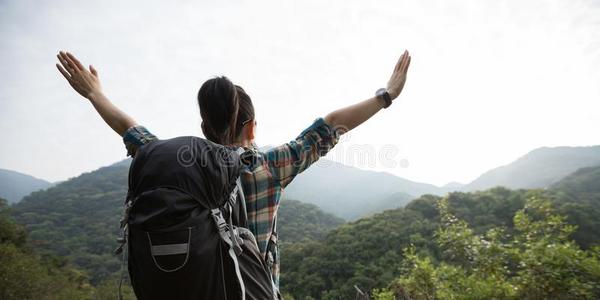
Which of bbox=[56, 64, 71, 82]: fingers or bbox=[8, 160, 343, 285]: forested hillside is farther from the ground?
bbox=[56, 64, 71, 82]: fingers

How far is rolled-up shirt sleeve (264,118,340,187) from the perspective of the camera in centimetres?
105

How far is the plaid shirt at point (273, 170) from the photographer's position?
1.00 metres

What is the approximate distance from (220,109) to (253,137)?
0.19 metres

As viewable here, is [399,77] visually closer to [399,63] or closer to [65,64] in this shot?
[399,63]

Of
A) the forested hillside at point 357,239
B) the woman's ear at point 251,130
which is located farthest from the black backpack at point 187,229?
the forested hillside at point 357,239

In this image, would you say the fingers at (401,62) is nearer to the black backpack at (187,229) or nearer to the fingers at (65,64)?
the black backpack at (187,229)

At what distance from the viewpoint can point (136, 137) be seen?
116cm

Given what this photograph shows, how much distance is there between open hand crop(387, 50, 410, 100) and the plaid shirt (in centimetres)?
34

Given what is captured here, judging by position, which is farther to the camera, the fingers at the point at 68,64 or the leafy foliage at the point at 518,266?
the leafy foliage at the point at 518,266

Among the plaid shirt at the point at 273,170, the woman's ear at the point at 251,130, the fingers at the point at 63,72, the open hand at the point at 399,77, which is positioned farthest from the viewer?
the fingers at the point at 63,72

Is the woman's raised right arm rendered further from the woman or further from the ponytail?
the ponytail

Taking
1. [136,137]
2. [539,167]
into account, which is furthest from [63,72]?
[539,167]

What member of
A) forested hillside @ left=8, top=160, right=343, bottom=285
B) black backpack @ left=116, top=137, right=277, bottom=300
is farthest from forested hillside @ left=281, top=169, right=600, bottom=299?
black backpack @ left=116, top=137, right=277, bottom=300

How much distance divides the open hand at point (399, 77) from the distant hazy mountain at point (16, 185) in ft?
520
